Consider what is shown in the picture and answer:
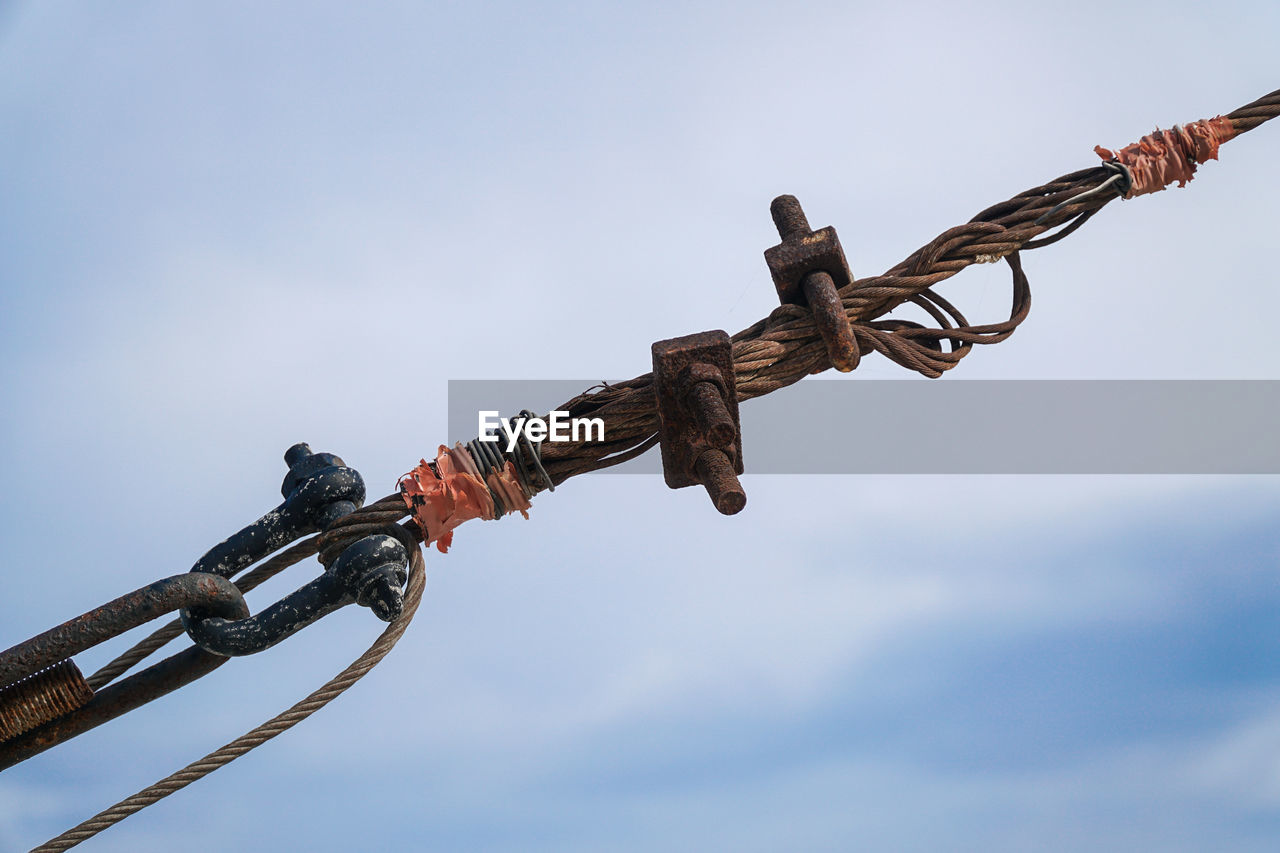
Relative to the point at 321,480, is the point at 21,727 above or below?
below

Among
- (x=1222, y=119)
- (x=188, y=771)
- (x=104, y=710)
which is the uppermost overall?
(x=1222, y=119)

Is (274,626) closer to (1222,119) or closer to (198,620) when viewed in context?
(198,620)

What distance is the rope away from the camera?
298cm

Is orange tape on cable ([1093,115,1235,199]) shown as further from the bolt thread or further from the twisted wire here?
the bolt thread

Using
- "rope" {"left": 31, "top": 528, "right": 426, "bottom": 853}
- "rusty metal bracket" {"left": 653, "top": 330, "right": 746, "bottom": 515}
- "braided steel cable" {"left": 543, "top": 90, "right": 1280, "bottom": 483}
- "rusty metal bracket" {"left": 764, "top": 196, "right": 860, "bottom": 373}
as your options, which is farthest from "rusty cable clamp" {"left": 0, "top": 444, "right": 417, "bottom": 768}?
"rusty metal bracket" {"left": 764, "top": 196, "right": 860, "bottom": 373}

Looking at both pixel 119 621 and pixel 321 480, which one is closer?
pixel 119 621

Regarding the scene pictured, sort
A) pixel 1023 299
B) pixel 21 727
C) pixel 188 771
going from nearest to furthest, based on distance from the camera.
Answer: pixel 188 771 → pixel 21 727 → pixel 1023 299

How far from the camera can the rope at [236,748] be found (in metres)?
2.98

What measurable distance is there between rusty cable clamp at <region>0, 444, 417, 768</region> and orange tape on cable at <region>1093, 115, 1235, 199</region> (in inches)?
Answer: 103

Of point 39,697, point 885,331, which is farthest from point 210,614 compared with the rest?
point 885,331

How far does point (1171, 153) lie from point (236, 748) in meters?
3.46

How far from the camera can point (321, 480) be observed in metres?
3.29

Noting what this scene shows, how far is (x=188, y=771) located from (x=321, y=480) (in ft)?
2.89

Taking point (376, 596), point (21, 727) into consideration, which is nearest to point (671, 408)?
point (376, 596)
